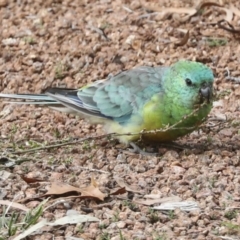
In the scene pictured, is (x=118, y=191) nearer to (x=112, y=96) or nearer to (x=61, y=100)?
(x=112, y=96)

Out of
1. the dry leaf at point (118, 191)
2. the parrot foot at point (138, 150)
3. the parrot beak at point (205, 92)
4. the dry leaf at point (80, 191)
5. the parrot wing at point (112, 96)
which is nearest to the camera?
the dry leaf at point (80, 191)

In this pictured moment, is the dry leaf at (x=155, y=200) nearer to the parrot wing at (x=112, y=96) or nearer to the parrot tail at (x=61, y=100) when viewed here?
the parrot wing at (x=112, y=96)

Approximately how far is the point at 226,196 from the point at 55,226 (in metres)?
1.22

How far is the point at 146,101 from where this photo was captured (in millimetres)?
6383

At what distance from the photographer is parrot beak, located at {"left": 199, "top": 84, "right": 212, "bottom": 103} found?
6.20m

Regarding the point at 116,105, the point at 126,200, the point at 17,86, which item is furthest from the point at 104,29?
the point at 126,200

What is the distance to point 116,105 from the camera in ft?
21.5

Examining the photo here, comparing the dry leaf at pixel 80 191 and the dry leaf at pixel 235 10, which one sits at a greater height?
the dry leaf at pixel 80 191

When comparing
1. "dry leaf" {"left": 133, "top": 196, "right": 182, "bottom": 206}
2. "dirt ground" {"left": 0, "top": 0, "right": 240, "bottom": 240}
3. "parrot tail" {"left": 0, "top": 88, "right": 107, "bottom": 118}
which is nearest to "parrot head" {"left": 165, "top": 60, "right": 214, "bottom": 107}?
"dirt ground" {"left": 0, "top": 0, "right": 240, "bottom": 240}

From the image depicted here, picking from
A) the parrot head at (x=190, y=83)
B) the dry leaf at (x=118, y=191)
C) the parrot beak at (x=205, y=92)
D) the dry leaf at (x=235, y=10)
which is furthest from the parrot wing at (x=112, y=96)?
the dry leaf at (x=235, y=10)

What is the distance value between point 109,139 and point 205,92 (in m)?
0.94

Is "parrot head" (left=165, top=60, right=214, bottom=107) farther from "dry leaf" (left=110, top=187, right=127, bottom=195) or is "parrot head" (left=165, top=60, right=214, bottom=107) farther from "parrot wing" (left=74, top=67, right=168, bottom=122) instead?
"dry leaf" (left=110, top=187, right=127, bottom=195)

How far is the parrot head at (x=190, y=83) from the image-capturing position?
6211mm

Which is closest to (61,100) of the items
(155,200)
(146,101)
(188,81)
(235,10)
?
(146,101)
